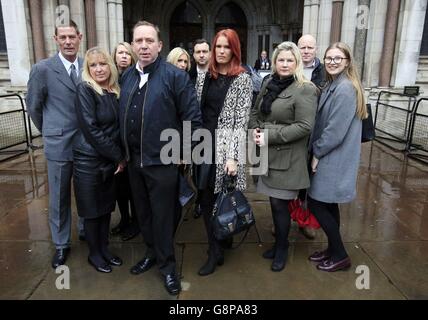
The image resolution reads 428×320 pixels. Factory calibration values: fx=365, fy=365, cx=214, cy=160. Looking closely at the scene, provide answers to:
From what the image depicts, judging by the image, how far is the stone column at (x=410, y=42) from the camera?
875 centimetres

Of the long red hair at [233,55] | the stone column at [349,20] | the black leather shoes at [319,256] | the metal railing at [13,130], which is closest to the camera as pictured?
the long red hair at [233,55]

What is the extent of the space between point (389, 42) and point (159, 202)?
8.46 meters

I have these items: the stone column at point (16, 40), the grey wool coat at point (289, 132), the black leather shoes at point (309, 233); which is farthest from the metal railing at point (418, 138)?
the stone column at point (16, 40)

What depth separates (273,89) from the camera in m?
3.05

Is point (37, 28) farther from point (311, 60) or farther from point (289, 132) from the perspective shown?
point (289, 132)

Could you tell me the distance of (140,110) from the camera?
8.93ft

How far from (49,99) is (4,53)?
8.07 meters

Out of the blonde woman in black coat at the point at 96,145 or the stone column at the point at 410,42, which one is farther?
the stone column at the point at 410,42

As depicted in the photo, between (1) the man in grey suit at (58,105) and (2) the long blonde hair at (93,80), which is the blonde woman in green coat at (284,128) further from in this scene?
(1) the man in grey suit at (58,105)

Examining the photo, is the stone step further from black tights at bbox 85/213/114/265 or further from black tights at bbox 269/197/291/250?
black tights at bbox 85/213/114/265

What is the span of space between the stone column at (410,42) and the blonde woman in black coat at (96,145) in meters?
8.36

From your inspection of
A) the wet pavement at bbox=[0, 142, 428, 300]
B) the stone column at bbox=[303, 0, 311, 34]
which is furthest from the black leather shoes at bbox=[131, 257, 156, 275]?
the stone column at bbox=[303, 0, 311, 34]

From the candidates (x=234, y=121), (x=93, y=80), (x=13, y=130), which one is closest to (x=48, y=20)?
(x=13, y=130)

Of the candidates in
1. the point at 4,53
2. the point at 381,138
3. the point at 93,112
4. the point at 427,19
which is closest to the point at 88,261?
the point at 93,112
